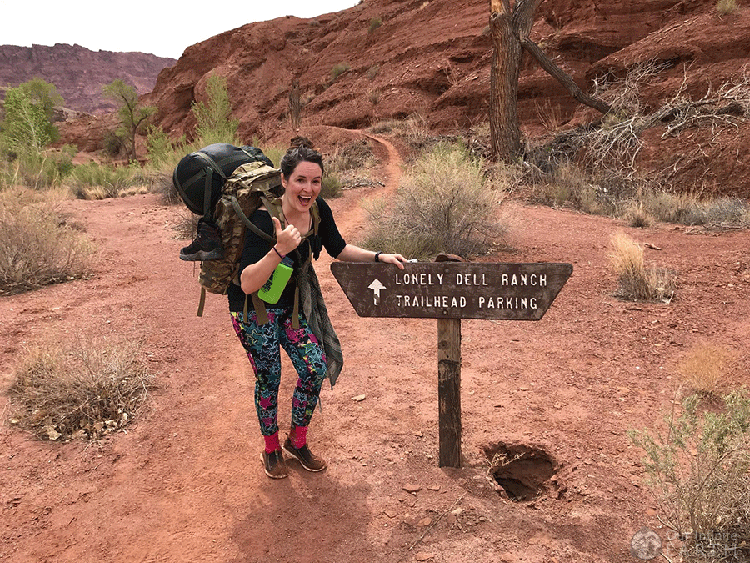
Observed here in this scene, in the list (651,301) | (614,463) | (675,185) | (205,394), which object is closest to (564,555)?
(614,463)

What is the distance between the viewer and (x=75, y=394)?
3.57 meters

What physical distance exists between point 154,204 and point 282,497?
35.2 ft

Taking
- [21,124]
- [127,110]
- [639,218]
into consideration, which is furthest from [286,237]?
[127,110]

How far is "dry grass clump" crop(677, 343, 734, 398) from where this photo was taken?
3.61 meters

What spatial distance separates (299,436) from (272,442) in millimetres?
152

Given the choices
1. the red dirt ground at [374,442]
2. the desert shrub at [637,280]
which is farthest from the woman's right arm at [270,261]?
the desert shrub at [637,280]

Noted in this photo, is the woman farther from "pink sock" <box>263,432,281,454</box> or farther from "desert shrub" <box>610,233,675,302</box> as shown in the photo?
"desert shrub" <box>610,233,675,302</box>

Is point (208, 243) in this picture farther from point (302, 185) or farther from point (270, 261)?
point (302, 185)

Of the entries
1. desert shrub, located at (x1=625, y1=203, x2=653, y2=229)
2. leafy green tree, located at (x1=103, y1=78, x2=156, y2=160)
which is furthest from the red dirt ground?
leafy green tree, located at (x1=103, y1=78, x2=156, y2=160)

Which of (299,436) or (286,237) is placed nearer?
(286,237)

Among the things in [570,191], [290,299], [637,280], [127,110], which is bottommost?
[637,280]

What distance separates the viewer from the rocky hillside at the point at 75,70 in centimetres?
9944

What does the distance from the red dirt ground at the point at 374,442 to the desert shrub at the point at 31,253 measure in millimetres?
338

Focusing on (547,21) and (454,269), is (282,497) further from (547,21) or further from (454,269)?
(547,21)
